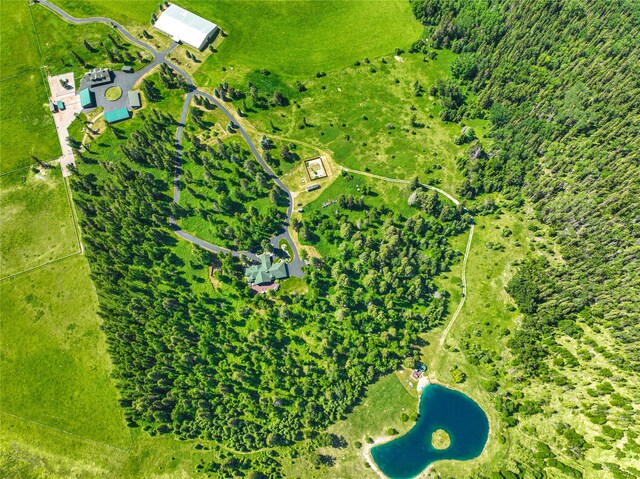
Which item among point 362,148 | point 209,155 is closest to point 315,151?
point 362,148

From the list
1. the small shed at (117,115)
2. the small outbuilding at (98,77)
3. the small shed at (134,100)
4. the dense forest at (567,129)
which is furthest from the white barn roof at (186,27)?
the dense forest at (567,129)

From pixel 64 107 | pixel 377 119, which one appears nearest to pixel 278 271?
pixel 377 119

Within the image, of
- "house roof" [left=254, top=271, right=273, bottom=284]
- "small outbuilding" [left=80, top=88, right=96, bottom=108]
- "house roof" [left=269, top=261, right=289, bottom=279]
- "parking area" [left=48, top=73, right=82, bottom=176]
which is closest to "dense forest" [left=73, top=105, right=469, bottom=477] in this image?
"house roof" [left=254, top=271, right=273, bottom=284]

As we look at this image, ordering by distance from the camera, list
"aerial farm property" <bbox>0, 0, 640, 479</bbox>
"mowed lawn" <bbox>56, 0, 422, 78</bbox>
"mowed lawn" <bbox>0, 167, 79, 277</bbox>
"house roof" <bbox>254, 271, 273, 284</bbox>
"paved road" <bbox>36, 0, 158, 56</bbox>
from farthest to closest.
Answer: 1. "paved road" <bbox>36, 0, 158, 56</bbox>
2. "mowed lawn" <bbox>56, 0, 422, 78</bbox>
3. "mowed lawn" <bbox>0, 167, 79, 277</bbox>
4. "house roof" <bbox>254, 271, 273, 284</bbox>
5. "aerial farm property" <bbox>0, 0, 640, 479</bbox>

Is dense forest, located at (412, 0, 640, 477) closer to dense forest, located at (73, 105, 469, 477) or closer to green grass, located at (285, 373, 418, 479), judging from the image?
green grass, located at (285, 373, 418, 479)

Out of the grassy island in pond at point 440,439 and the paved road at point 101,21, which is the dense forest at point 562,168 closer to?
the grassy island in pond at point 440,439

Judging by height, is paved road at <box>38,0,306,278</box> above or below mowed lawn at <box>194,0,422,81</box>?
below
